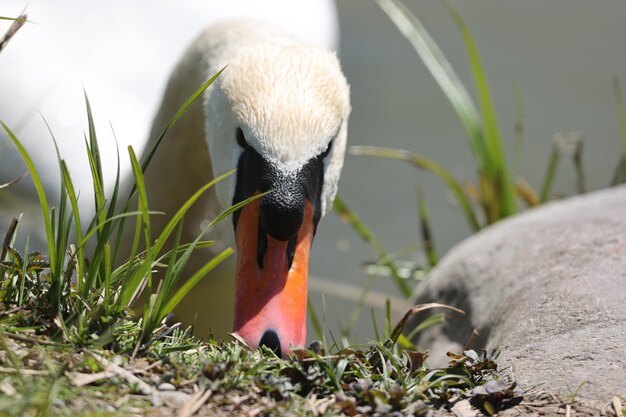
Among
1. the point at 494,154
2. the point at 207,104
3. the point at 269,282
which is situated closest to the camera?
the point at 269,282

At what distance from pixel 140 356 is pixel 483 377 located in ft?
2.66

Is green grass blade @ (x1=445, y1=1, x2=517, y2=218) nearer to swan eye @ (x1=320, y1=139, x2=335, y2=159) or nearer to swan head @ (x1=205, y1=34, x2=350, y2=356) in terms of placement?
swan head @ (x1=205, y1=34, x2=350, y2=356)

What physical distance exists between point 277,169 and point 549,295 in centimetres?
91

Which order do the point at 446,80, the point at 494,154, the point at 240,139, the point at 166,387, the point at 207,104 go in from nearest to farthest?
the point at 166,387, the point at 240,139, the point at 207,104, the point at 494,154, the point at 446,80

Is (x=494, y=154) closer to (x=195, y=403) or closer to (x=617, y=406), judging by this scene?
(x=617, y=406)

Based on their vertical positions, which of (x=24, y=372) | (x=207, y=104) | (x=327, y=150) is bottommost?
(x=24, y=372)

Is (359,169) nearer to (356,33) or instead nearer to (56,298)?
(356,33)

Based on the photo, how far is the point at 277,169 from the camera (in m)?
3.02

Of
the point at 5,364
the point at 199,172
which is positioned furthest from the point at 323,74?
the point at 5,364

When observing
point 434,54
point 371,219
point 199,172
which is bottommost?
point 371,219

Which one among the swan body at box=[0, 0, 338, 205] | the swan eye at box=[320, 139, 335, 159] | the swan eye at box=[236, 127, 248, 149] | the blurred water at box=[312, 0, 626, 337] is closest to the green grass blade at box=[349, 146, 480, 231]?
the swan body at box=[0, 0, 338, 205]

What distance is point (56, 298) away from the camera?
2203 millimetres

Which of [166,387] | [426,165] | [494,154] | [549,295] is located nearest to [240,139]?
[549,295]

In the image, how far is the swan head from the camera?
2.94 metres
